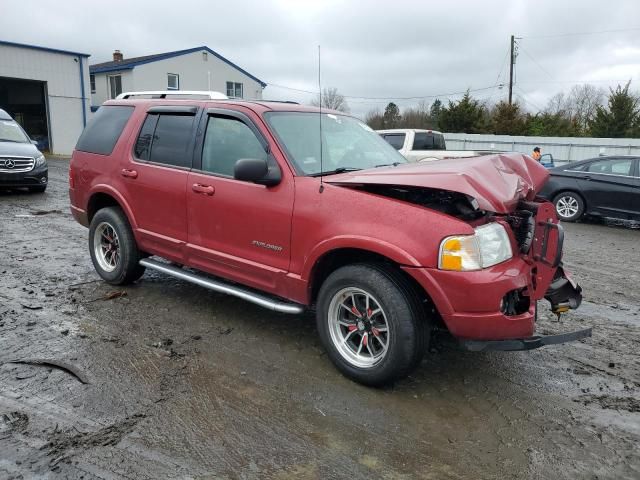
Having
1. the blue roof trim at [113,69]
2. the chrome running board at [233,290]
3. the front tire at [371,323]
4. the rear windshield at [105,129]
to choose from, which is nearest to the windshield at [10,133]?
the rear windshield at [105,129]

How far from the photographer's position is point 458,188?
3209mm

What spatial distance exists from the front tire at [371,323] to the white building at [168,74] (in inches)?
1244

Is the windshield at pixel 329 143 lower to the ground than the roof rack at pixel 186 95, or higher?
lower

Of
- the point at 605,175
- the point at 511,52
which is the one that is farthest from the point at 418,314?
the point at 511,52

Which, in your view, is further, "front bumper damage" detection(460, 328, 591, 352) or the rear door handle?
the rear door handle

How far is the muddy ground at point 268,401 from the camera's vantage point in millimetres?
2768

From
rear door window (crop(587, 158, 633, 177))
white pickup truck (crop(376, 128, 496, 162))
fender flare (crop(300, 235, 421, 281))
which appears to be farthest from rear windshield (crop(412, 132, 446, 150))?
fender flare (crop(300, 235, 421, 281))

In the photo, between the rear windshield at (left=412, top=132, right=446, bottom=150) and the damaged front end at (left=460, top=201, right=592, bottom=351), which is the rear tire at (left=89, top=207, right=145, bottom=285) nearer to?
the damaged front end at (left=460, top=201, right=592, bottom=351)

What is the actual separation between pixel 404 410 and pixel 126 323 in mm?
2648

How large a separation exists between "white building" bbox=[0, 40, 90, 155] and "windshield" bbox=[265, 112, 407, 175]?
27.1m

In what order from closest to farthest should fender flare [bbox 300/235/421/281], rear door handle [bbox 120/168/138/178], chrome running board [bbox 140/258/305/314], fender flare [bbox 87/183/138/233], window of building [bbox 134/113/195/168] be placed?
fender flare [bbox 300/235/421/281]
chrome running board [bbox 140/258/305/314]
window of building [bbox 134/113/195/168]
rear door handle [bbox 120/168/138/178]
fender flare [bbox 87/183/138/233]

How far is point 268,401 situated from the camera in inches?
133

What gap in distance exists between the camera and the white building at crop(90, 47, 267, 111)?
34219 mm

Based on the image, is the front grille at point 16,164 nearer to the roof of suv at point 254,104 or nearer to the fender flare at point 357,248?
the roof of suv at point 254,104
